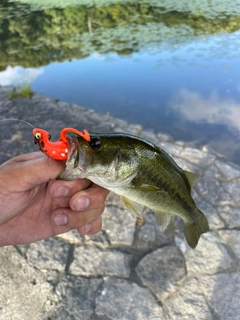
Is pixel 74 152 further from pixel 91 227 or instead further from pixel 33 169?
pixel 91 227

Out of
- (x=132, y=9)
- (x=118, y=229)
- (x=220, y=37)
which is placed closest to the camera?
(x=118, y=229)

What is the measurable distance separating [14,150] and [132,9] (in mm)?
10906

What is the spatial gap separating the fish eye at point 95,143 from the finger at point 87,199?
18.4 inches

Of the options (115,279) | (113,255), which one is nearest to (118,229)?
(113,255)

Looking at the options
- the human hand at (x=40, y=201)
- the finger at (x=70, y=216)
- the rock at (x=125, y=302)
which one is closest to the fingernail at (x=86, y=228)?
the human hand at (x=40, y=201)

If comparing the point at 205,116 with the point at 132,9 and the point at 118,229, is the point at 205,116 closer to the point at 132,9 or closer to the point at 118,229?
the point at 118,229

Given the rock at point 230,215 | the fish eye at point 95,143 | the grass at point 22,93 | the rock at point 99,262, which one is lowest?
the rock at point 230,215

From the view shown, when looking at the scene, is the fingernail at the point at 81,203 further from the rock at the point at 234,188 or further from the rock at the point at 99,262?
the rock at the point at 234,188

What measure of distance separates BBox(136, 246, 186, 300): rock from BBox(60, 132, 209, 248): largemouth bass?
1.50 meters

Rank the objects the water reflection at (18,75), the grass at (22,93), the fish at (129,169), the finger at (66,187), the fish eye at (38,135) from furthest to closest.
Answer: the water reflection at (18,75), the grass at (22,93), the finger at (66,187), the fish at (129,169), the fish eye at (38,135)

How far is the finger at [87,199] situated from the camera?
2053 mm

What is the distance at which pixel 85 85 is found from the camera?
26.2ft

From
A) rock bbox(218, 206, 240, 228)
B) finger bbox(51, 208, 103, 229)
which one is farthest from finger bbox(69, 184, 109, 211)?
rock bbox(218, 206, 240, 228)

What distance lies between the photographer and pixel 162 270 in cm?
340
